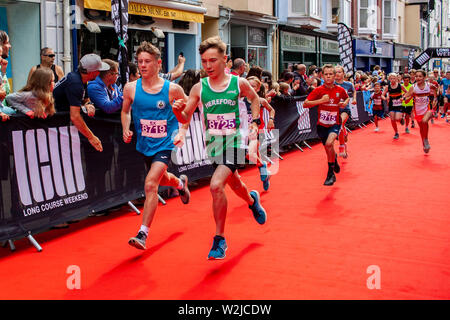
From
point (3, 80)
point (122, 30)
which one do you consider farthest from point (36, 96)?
point (122, 30)

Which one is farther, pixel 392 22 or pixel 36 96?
pixel 392 22

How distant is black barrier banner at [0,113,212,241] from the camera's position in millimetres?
6004

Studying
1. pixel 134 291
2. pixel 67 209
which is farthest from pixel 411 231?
pixel 67 209

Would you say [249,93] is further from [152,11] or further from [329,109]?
[152,11]

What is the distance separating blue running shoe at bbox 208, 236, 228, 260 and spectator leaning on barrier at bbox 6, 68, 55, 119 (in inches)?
98.0

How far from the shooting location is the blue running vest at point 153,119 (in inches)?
241

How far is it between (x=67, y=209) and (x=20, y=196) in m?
0.75

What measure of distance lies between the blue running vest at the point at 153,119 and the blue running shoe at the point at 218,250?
4.26 feet

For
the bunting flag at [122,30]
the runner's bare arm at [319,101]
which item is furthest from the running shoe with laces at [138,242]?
the runner's bare arm at [319,101]

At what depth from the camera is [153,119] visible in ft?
20.2

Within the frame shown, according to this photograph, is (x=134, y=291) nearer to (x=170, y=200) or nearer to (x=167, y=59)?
(x=170, y=200)

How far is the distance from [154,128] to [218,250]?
1579 mm

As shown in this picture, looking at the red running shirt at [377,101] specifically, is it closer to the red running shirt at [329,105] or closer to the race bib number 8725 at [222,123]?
the red running shirt at [329,105]
